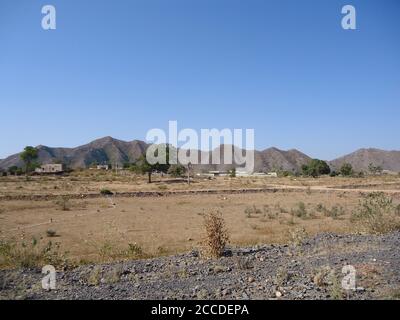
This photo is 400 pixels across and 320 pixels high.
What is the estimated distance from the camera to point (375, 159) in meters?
189

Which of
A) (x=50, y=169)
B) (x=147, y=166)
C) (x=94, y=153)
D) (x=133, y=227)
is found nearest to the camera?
(x=133, y=227)

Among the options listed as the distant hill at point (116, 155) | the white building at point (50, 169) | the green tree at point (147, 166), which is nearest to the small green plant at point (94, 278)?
the green tree at point (147, 166)

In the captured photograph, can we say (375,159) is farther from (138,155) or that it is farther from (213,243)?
(213,243)

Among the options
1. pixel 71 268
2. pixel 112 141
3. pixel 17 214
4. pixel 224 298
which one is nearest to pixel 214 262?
pixel 224 298

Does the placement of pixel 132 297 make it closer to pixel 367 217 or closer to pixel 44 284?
pixel 44 284

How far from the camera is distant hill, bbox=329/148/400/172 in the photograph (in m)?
182

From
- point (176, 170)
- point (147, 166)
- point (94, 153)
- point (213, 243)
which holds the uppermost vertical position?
point (94, 153)

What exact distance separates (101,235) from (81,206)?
1424 cm

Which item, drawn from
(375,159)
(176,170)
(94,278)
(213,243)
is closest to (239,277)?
(213,243)

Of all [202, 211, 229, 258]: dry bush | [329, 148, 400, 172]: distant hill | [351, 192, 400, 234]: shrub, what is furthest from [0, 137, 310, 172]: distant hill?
[202, 211, 229, 258]: dry bush

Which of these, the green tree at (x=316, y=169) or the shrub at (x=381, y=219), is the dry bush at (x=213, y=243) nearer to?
the shrub at (x=381, y=219)

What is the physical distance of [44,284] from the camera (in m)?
7.76

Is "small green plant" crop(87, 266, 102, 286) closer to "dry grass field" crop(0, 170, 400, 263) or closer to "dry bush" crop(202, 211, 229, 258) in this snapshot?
"dry bush" crop(202, 211, 229, 258)

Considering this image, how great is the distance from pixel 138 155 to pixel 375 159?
10961 centimetres
